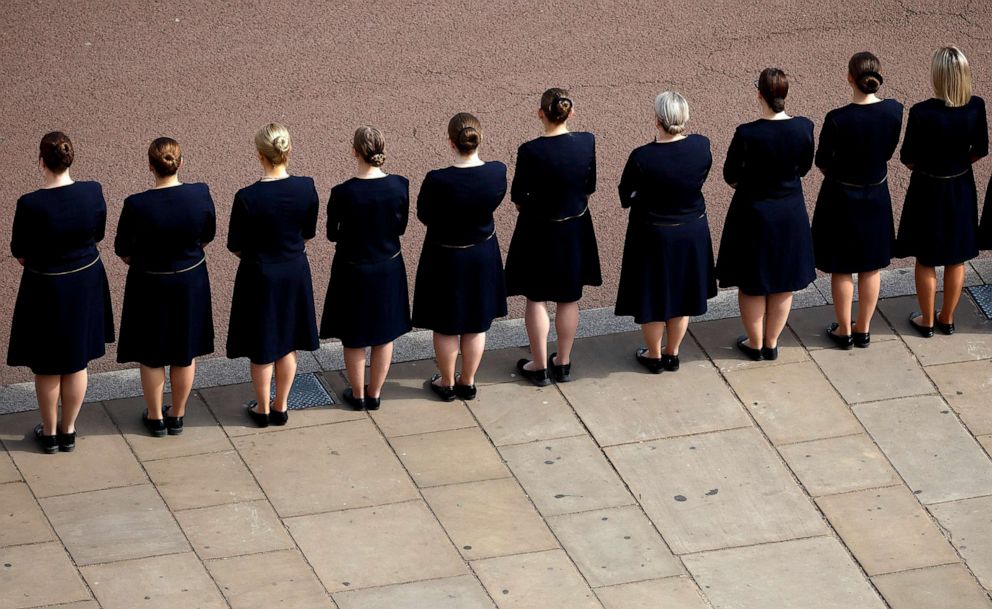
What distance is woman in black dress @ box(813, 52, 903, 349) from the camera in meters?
10.7

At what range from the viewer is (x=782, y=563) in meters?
9.40

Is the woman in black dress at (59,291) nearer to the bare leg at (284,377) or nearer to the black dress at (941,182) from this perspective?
the bare leg at (284,377)

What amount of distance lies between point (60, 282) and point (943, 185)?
5156mm

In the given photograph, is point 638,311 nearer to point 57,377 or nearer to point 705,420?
point 705,420

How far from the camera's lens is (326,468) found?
10062 millimetres

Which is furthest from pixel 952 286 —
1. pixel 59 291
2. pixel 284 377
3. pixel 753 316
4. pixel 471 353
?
pixel 59 291

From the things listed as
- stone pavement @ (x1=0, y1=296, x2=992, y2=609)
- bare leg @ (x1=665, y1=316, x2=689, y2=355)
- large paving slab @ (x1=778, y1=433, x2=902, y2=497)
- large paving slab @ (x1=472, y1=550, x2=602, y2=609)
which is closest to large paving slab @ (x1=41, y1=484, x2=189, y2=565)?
stone pavement @ (x1=0, y1=296, x2=992, y2=609)

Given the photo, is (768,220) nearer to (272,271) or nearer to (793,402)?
(793,402)

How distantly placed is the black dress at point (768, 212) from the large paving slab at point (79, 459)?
3.65 m

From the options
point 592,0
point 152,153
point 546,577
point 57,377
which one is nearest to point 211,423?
point 57,377

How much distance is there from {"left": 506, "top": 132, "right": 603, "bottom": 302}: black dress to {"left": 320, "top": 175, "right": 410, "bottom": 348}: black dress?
2.29 feet

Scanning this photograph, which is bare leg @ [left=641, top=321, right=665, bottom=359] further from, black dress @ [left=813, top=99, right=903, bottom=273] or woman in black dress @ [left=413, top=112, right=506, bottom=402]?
black dress @ [left=813, top=99, right=903, bottom=273]

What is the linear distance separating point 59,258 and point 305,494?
179 centimetres

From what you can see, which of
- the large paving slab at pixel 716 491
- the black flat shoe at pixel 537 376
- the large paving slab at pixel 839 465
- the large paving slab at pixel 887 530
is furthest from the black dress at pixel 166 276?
the large paving slab at pixel 887 530
